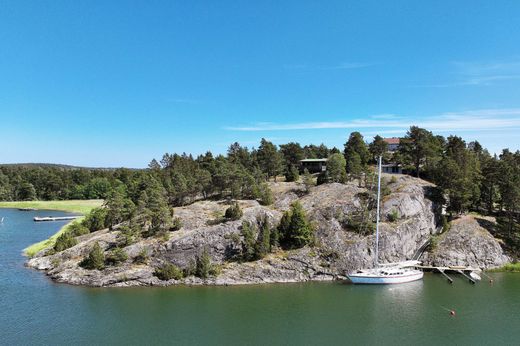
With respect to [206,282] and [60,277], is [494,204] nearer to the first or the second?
[206,282]

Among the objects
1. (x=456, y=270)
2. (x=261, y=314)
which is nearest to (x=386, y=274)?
(x=456, y=270)

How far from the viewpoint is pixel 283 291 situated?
198 ft

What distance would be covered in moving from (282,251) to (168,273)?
848 inches

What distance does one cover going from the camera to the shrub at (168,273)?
2466 inches

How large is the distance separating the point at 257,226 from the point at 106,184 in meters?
152

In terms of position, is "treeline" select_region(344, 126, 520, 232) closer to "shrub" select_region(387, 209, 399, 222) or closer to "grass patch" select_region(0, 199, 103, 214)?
"shrub" select_region(387, 209, 399, 222)

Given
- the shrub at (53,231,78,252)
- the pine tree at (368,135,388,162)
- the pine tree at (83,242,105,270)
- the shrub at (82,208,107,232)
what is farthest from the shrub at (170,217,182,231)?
the pine tree at (368,135,388,162)

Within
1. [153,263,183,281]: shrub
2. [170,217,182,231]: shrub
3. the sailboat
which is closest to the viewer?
[153,263,183,281]: shrub

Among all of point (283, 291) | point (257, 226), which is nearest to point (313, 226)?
point (257, 226)

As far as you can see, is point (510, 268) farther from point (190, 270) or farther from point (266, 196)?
point (190, 270)

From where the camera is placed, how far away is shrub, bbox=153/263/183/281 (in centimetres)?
6262

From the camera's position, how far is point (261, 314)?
51156 millimetres

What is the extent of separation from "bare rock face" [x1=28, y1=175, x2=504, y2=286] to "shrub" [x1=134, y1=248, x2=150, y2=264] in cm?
43

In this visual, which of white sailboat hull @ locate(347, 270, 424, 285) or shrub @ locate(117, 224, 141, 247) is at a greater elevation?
shrub @ locate(117, 224, 141, 247)
